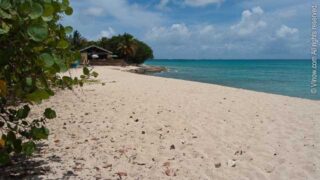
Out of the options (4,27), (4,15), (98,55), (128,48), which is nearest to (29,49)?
(4,27)

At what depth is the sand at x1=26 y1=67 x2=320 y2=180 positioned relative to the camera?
17.1 feet

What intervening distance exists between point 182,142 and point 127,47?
224 ft

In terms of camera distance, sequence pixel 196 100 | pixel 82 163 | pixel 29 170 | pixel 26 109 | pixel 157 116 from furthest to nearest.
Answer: pixel 196 100 → pixel 157 116 → pixel 82 163 → pixel 29 170 → pixel 26 109

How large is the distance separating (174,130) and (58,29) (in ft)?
14.9

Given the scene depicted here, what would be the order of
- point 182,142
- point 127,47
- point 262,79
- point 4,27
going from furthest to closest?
point 127,47 → point 262,79 → point 182,142 → point 4,27

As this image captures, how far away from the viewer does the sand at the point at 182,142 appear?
5.23m

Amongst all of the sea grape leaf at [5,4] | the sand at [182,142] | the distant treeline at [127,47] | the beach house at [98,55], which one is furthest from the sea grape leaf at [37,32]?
the distant treeline at [127,47]

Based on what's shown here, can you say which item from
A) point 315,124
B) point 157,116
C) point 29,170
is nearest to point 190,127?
point 157,116

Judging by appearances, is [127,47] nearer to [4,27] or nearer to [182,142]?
[182,142]

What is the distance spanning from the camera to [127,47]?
242 ft

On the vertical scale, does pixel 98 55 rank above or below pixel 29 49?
above

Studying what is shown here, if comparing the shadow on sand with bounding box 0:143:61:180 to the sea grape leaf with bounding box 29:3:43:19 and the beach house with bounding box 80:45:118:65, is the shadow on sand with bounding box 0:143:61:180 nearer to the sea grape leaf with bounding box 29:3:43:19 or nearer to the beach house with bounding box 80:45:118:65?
the sea grape leaf with bounding box 29:3:43:19

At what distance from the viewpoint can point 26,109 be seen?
2906mm

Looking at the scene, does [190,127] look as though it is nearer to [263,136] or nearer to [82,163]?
[263,136]
